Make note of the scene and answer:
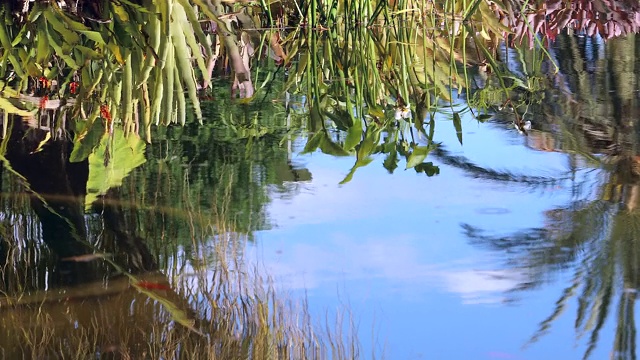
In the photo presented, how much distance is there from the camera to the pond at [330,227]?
1.60 meters

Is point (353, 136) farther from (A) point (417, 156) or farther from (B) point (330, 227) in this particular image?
(B) point (330, 227)

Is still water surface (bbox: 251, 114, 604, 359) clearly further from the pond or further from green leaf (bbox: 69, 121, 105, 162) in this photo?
green leaf (bbox: 69, 121, 105, 162)

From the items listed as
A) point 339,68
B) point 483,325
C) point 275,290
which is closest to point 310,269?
point 275,290

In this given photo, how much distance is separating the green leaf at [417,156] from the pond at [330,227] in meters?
0.01

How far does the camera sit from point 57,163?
241 cm

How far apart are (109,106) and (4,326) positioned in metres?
0.96

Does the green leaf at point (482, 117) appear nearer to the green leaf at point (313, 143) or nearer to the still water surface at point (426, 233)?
the still water surface at point (426, 233)

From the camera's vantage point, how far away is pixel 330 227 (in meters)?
2.06

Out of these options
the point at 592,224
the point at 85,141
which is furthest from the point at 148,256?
the point at 592,224

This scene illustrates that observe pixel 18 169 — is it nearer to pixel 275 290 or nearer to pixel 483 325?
pixel 275 290

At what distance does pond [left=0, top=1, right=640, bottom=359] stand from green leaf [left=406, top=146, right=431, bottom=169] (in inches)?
0.5

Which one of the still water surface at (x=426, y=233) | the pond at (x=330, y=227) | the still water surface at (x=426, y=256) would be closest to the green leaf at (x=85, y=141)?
the pond at (x=330, y=227)

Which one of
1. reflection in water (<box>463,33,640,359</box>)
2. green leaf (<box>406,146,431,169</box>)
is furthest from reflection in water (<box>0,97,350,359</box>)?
reflection in water (<box>463,33,640,359</box>)

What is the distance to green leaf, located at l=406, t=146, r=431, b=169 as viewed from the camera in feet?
7.93
